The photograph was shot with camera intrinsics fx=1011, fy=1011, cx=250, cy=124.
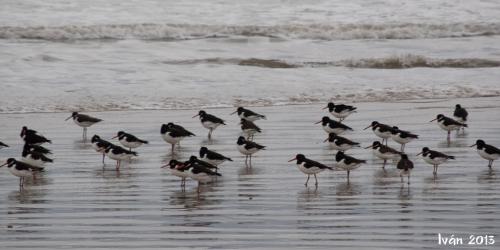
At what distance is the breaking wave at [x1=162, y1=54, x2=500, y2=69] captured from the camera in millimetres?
27156

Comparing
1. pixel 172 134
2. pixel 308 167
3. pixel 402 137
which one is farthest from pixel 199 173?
pixel 402 137

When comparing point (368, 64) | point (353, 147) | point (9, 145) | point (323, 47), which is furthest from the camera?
point (323, 47)

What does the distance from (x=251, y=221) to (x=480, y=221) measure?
2410 millimetres

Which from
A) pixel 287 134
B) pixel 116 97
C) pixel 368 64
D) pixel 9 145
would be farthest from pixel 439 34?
pixel 9 145

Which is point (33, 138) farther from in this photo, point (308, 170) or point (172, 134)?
point (308, 170)

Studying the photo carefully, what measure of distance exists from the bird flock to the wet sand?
186 mm

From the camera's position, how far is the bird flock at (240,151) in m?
12.9

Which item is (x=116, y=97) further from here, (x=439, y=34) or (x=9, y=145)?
(x=439, y=34)

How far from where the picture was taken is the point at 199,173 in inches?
500

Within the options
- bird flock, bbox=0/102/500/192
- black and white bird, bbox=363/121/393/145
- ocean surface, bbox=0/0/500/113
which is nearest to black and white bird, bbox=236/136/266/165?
bird flock, bbox=0/102/500/192

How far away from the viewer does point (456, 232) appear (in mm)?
10109

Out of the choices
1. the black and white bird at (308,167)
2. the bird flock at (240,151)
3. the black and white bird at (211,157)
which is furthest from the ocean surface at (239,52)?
the black and white bird at (308,167)

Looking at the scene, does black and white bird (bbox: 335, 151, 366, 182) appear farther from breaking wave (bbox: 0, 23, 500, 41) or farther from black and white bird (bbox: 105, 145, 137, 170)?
breaking wave (bbox: 0, 23, 500, 41)

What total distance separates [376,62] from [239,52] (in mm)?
4235
